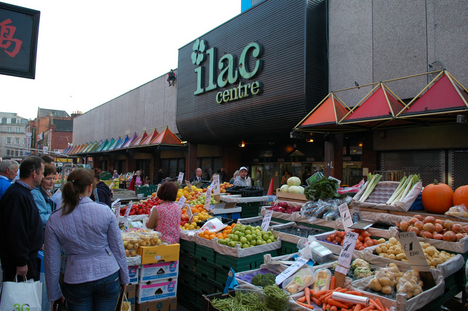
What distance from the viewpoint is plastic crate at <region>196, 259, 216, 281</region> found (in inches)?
167

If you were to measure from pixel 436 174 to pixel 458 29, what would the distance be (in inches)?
168

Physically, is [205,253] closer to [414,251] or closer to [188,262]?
[188,262]

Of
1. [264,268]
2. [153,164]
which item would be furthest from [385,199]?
[153,164]

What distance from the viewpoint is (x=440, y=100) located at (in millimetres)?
7277

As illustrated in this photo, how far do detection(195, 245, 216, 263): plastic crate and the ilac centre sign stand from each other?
9392mm

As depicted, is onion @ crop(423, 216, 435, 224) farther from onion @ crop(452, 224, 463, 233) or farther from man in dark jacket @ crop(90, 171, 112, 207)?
man in dark jacket @ crop(90, 171, 112, 207)

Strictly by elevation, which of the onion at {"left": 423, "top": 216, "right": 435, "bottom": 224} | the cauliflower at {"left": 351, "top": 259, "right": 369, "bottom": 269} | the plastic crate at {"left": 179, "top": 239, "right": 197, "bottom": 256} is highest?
the onion at {"left": 423, "top": 216, "right": 435, "bottom": 224}

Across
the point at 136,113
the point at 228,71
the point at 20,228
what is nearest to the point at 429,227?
the point at 20,228

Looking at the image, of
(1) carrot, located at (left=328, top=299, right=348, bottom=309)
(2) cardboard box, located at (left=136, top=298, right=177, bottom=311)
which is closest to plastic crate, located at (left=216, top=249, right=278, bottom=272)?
(2) cardboard box, located at (left=136, top=298, right=177, bottom=311)

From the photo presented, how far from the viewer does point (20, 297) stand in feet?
8.35

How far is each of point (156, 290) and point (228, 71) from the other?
12081mm

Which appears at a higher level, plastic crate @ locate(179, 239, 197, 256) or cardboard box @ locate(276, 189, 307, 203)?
cardboard box @ locate(276, 189, 307, 203)

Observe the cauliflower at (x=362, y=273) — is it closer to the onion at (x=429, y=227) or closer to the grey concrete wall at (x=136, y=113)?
the onion at (x=429, y=227)

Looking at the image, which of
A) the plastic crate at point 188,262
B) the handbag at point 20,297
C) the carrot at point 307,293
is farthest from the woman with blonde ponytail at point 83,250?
the plastic crate at point 188,262
